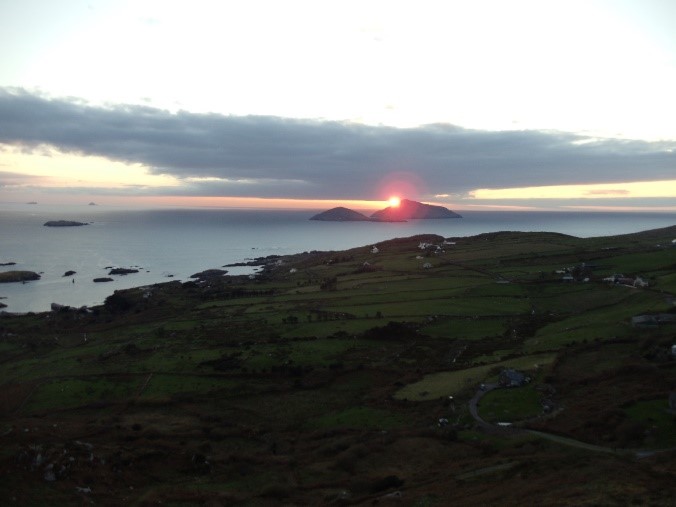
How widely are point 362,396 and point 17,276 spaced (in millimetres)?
129620

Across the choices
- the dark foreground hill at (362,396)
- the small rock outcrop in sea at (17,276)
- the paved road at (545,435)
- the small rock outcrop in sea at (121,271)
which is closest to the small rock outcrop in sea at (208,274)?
the small rock outcrop in sea at (121,271)

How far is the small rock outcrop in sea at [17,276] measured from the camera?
133 m

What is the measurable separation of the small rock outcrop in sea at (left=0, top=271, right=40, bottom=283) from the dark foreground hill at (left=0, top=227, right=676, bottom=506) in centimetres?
5416

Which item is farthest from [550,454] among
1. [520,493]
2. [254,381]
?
[254,381]

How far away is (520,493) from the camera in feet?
68.3

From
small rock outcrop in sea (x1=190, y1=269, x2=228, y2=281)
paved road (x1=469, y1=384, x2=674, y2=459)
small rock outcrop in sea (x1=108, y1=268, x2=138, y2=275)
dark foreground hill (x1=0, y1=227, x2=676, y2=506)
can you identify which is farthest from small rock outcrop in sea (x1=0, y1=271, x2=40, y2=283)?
paved road (x1=469, y1=384, x2=674, y2=459)

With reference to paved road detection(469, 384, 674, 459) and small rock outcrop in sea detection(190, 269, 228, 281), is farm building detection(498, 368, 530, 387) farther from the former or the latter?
small rock outcrop in sea detection(190, 269, 228, 281)

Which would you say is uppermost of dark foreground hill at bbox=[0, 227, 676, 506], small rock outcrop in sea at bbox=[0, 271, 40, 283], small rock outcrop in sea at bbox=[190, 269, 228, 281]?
dark foreground hill at bbox=[0, 227, 676, 506]

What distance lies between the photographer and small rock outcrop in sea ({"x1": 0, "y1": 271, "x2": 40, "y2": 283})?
133m

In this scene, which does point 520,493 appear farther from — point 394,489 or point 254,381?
point 254,381

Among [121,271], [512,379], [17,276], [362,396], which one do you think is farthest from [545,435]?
[17,276]

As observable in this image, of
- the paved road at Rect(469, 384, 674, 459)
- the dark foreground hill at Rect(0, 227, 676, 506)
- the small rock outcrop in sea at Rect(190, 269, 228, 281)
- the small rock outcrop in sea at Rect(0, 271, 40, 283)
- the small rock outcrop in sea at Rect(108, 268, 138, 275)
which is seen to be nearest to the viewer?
the paved road at Rect(469, 384, 674, 459)

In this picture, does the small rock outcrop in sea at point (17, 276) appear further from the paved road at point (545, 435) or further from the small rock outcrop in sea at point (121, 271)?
the paved road at point (545, 435)

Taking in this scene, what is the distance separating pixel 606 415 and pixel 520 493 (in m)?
11.3
